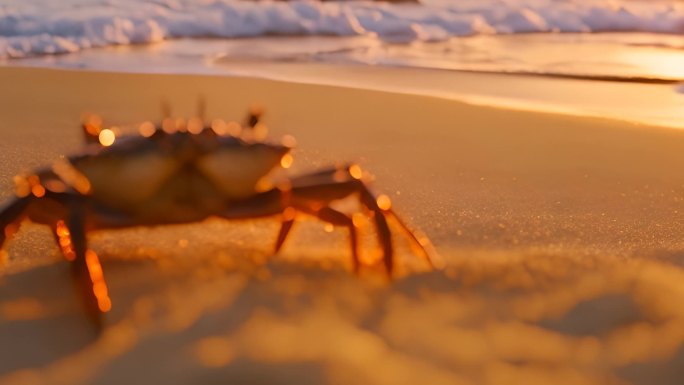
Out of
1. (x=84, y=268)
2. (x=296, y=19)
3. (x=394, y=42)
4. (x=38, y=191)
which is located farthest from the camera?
(x=296, y=19)

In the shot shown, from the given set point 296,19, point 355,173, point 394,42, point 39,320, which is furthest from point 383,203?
point 296,19

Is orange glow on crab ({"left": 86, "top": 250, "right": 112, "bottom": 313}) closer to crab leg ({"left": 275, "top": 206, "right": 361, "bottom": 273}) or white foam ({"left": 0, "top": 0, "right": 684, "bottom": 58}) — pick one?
crab leg ({"left": 275, "top": 206, "right": 361, "bottom": 273})

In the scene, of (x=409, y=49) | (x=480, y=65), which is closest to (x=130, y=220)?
(x=480, y=65)

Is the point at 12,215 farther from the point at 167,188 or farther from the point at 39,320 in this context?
the point at 167,188

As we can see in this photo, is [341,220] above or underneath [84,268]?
above

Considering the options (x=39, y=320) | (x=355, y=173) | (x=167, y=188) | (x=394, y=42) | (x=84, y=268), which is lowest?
(x=39, y=320)

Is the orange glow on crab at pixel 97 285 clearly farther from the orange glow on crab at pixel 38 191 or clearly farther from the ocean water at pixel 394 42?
the ocean water at pixel 394 42

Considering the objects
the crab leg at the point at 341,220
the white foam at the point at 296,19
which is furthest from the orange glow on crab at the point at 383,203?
the white foam at the point at 296,19
